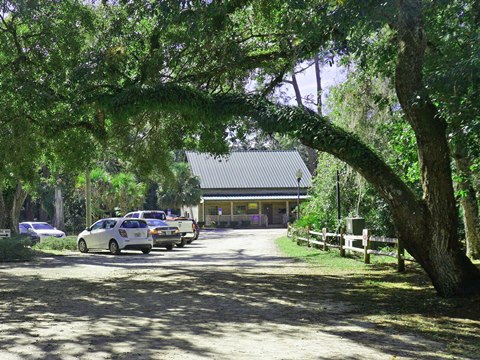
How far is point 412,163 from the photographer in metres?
17.1

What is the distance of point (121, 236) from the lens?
25.6 metres

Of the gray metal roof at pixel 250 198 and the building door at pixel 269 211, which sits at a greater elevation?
the gray metal roof at pixel 250 198

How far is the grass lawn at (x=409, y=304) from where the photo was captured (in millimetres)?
8102

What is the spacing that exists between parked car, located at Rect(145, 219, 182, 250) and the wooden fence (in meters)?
6.32

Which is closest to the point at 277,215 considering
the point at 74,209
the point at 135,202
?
the point at 135,202

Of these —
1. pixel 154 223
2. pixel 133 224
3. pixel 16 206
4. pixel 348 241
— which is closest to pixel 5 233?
pixel 16 206

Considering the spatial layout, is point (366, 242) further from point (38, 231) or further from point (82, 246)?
point (38, 231)

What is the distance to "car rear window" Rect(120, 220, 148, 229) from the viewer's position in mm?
25734

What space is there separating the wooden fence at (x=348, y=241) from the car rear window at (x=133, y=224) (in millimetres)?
7642

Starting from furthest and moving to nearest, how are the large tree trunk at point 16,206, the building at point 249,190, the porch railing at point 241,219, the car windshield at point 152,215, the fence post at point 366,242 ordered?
the porch railing at point 241,219 < the building at point 249,190 < the car windshield at point 152,215 < the large tree trunk at point 16,206 < the fence post at point 366,242

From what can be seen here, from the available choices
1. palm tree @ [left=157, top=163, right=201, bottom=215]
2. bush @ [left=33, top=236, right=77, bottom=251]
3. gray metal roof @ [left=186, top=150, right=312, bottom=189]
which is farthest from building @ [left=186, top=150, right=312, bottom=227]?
bush @ [left=33, top=236, right=77, bottom=251]

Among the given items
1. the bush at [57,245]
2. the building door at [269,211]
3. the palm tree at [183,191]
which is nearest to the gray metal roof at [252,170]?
the palm tree at [183,191]

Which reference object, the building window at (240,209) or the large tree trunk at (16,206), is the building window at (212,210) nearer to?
the building window at (240,209)

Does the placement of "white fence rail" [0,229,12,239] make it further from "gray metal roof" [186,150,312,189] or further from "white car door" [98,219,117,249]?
"gray metal roof" [186,150,312,189]
